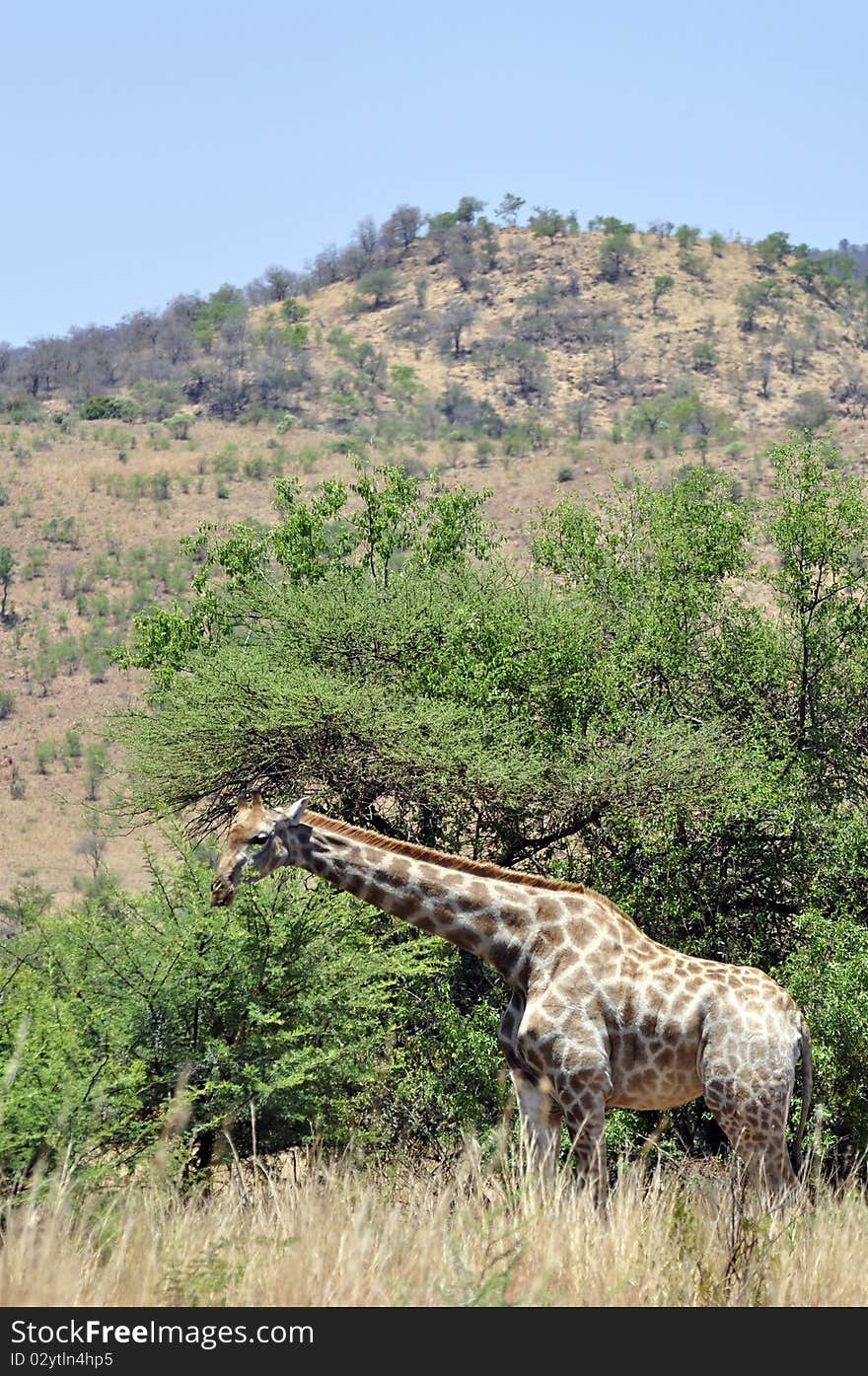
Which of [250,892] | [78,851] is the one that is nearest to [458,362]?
[78,851]

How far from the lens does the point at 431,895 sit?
998cm

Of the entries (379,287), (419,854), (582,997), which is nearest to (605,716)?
(419,854)

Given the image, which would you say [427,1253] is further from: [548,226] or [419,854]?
[548,226]

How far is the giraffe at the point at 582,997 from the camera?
9.68 m

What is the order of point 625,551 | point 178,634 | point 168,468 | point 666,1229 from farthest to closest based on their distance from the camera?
point 168,468 < point 178,634 < point 625,551 < point 666,1229

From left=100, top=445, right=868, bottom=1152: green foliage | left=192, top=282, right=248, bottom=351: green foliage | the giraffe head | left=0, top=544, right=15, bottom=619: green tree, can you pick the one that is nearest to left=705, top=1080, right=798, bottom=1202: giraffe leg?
the giraffe head

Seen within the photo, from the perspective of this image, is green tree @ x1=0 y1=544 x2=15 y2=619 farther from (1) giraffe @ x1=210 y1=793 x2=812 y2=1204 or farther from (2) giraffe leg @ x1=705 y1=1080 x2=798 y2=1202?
(2) giraffe leg @ x1=705 y1=1080 x2=798 y2=1202

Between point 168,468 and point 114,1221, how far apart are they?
65263 millimetres

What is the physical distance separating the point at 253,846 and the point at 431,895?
119 centimetres

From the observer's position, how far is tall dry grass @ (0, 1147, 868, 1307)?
5.82 metres

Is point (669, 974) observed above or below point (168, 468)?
below

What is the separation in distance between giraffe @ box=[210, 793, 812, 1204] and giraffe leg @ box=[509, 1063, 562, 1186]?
0.01 metres

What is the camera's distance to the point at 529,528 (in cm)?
2261

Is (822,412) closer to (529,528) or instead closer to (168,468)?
(168,468)
